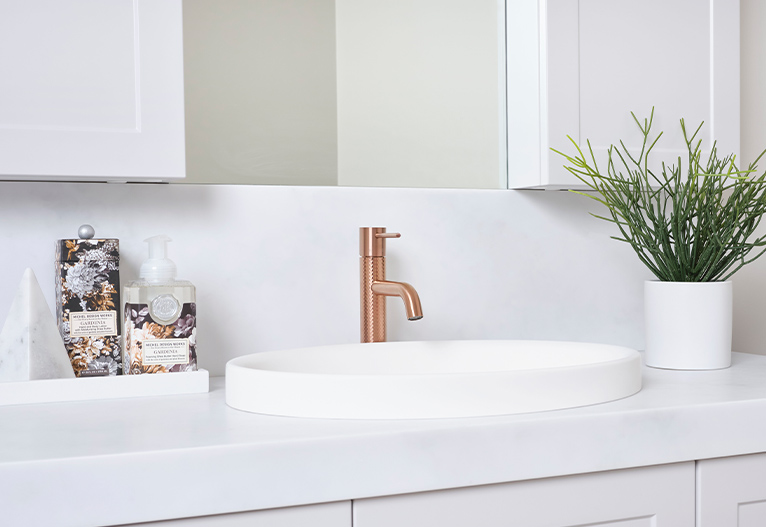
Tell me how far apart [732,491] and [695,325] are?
0.33 m

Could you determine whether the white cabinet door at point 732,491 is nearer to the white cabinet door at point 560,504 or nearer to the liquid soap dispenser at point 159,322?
the white cabinet door at point 560,504

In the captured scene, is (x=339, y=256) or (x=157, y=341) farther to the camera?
(x=339, y=256)

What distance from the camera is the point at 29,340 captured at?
0.96 m

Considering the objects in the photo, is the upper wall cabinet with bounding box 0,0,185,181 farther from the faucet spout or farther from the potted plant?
the potted plant

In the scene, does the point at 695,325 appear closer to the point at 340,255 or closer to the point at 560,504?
the point at 560,504

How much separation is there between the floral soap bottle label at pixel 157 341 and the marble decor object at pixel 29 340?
0.32ft

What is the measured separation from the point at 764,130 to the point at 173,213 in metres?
1.24

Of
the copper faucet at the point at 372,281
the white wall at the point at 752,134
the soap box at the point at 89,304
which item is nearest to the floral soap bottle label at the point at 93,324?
the soap box at the point at 89,304

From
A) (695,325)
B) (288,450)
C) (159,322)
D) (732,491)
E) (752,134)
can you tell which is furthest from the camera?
(752,134)

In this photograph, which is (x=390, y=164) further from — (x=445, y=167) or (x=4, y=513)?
(x=4, y=513)

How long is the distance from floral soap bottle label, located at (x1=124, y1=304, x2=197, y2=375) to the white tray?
2 cm

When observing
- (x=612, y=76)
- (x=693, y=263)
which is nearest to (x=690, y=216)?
(x=693, y=263)

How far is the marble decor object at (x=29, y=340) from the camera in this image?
0.96 meters

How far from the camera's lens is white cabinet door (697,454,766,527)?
87 centimetres
